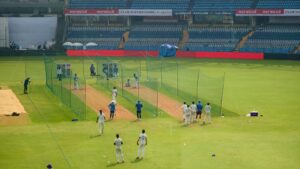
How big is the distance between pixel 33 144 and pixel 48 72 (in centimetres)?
2553

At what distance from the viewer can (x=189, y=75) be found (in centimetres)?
5919

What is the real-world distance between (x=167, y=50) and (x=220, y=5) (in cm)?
1685

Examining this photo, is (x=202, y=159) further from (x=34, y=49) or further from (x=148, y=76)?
(x=34, y=49)

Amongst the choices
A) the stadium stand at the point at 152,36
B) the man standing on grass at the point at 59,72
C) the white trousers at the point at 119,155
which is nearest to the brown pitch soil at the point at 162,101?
the man standing on grass at the point at 59,72

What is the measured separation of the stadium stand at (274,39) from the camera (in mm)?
83562

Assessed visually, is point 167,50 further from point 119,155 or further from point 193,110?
point 119,155

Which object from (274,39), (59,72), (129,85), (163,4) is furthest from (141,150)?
(163,4)

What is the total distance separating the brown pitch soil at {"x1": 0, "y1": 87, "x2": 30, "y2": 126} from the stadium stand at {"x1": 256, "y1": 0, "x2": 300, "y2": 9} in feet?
161

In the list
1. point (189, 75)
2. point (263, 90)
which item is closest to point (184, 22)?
point (189, 75)

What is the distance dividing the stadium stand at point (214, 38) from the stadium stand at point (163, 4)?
4.28 meters

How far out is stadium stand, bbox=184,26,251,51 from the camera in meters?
86.4

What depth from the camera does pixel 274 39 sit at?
85875mm

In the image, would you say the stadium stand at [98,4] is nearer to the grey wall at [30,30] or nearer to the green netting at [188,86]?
the grey wall at [30,30]

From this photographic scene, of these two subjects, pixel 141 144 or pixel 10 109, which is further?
pixel 10 109
